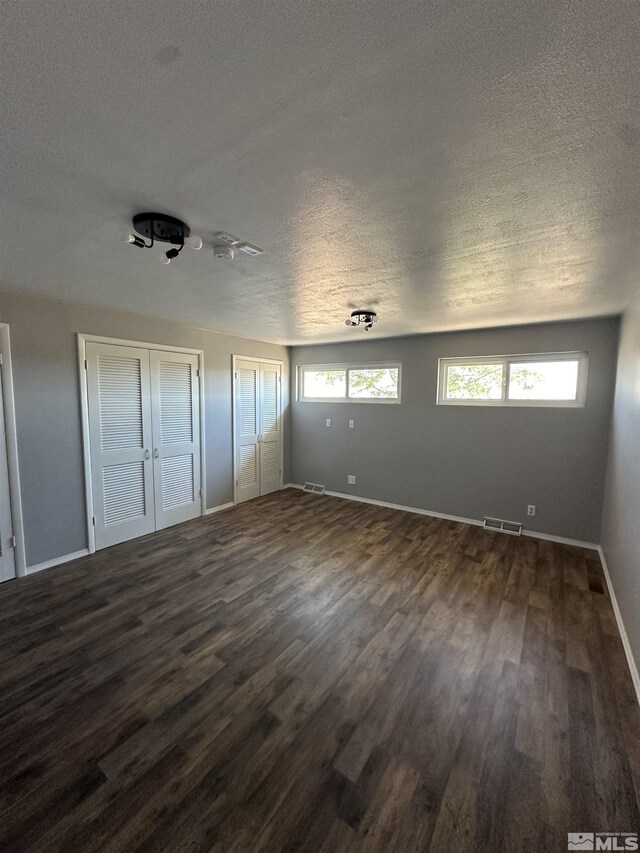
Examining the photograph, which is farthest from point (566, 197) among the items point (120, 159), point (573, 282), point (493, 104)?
point (120, 159)

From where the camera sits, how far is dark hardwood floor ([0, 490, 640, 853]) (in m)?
1.29

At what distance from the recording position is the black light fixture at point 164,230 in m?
1.60

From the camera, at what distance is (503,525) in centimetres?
411

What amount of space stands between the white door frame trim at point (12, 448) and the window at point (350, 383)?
3810 mm

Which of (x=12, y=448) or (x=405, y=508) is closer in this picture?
(x=12, y=448)

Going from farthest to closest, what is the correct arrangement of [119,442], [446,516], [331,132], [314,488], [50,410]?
[314,488], [446,516], [119,442], [50,410], [331,132]

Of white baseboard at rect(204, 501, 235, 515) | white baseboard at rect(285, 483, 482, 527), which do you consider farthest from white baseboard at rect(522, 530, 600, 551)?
white baseboard at rect(204, 501, 235, 515)

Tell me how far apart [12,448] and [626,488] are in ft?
16.3

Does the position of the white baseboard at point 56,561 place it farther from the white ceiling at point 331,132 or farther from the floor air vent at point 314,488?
the floor air vent at point 314,488

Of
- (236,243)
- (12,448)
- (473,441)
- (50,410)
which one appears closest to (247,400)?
(50,410)

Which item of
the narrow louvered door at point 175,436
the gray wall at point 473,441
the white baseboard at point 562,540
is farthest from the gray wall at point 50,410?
the white baseboard at point 562,540

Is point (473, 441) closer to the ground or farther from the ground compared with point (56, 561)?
farther from the ground

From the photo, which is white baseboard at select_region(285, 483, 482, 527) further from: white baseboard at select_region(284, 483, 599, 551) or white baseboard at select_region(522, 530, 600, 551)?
white baseboard at select_region(522, 530, 600, 551)

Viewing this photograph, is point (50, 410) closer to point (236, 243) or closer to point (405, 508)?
point (236, 243)
